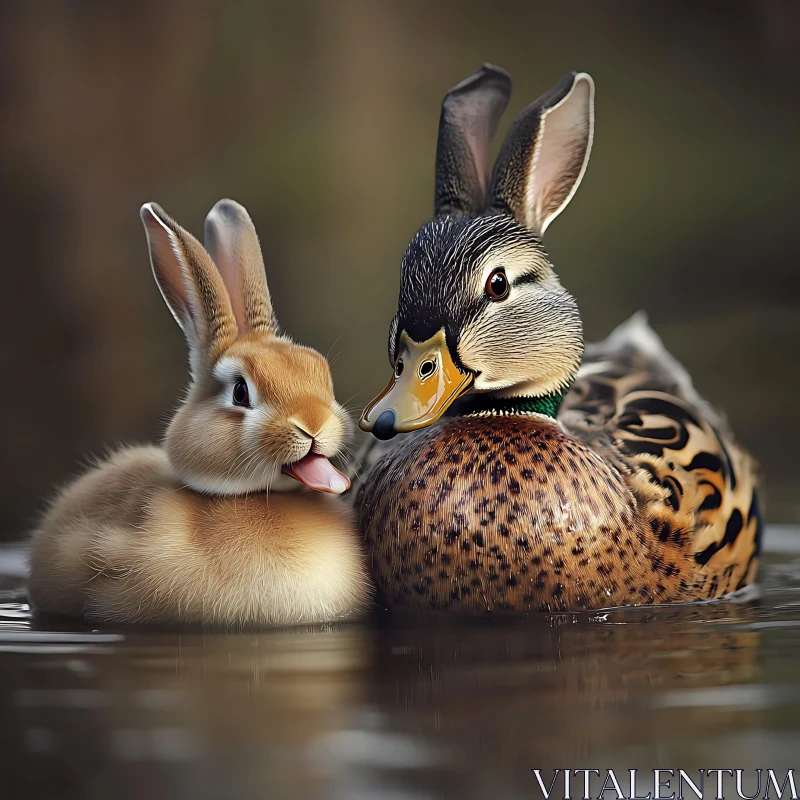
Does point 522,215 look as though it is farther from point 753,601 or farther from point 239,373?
point 753,601

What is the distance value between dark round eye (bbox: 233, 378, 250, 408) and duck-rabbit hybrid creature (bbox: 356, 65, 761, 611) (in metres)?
0.23

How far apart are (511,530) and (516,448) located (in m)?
0.19

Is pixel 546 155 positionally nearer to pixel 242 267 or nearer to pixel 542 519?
pixel 242 267

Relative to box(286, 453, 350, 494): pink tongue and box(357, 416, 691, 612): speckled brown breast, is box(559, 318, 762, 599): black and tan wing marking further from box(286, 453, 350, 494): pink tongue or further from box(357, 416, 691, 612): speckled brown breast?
box(286, 453, 350, 494): pink tongue

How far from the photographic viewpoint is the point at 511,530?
8.75 feet

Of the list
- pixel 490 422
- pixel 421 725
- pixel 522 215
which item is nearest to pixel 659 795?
pixel 421 725

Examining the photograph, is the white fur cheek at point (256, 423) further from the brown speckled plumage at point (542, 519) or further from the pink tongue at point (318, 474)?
the brown speckled plumage at point (542, 519)

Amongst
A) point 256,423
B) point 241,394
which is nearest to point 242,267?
point 241,394

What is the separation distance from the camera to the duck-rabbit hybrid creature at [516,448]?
2.68 m

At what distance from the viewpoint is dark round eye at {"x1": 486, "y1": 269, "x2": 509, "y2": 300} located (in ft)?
9.12

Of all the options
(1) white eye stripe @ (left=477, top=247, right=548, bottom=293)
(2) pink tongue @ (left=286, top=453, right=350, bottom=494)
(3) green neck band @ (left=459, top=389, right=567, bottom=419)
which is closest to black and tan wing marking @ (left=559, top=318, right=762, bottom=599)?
(3) green neck band @ (left=459, top=389, right=567, bottom=419)

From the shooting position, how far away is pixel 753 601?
9.62 ft

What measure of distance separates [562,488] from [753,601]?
21.4 inches

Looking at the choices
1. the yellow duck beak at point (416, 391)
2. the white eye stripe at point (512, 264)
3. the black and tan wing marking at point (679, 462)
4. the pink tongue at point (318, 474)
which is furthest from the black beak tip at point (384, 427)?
the black and tan wing marking at point (679, 462)
